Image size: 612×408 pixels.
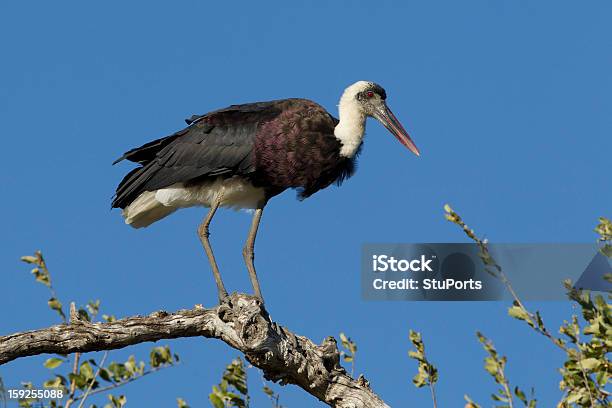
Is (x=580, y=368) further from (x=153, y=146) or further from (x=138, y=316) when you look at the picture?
(x=153, y=146)

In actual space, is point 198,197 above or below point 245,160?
below

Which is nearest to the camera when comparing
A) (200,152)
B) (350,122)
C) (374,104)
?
(200,152)

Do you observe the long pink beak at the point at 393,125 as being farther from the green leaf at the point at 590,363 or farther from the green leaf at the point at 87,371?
the green leaf at the point at 590,363

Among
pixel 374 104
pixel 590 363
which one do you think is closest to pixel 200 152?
pixel 374 104

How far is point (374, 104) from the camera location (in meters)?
10.1

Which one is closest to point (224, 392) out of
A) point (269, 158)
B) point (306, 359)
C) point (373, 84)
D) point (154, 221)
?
point (306, 359)

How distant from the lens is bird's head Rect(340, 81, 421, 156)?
10.1 m

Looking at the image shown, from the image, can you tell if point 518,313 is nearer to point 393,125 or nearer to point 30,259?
point 30,259

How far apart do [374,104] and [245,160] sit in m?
1.57

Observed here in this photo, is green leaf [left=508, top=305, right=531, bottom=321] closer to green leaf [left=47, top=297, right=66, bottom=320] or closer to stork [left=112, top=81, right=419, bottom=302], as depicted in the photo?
green leaf [left=47, top=297, right=66, bottom=320]

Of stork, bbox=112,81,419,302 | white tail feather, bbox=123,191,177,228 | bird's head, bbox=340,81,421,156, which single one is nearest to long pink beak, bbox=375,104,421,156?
bird's head, bbox=340,81,421,156

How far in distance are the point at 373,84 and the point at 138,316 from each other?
401cm

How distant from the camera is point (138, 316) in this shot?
23.7 feet

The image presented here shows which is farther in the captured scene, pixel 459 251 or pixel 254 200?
pixel 459 251
